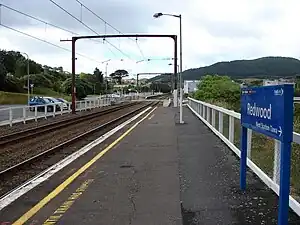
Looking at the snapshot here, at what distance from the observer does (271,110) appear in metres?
5.32

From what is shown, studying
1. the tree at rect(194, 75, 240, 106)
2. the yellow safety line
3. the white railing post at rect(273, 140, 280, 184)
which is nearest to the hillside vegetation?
the tree at rect(194, 75, 240, 106)

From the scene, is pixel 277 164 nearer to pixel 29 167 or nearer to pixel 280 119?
→ pixel 280 119

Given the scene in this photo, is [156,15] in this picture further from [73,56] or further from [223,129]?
[223,129]

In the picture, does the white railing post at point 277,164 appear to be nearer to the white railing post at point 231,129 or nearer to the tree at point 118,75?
the white railing post at point 231,129

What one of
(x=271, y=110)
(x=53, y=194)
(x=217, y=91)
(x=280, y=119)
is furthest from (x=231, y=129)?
(x=217, y=91)

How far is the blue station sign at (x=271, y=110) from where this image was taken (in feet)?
15.8

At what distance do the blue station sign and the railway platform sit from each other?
1.14m

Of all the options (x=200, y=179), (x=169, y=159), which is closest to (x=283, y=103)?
(x=200, y=179)

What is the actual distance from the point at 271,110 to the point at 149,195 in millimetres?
2665

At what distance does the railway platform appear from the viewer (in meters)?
5.85

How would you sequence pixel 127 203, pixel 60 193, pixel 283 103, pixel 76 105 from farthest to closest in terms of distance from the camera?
pixel 76 105 → pixel 60 193 → pixel 127 203 → pixel 283 103

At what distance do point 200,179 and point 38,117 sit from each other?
75.6 ft

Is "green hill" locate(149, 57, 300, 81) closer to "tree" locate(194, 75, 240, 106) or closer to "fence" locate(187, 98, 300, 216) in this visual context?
"tree" locate(194, 75, 240, 106)

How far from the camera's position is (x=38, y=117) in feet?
97.9
